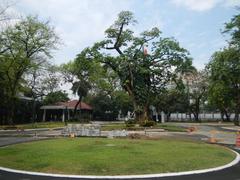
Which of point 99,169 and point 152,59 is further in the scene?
point 152,59

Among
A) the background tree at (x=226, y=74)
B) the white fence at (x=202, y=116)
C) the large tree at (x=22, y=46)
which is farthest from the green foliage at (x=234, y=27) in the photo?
the white fence at (x=202, y=116)

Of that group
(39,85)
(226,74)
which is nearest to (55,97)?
(39,85)

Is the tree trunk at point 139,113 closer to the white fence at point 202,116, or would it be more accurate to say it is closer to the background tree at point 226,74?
the background tree at point 226,74

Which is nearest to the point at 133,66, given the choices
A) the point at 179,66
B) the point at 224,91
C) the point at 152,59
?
the point at 152,59

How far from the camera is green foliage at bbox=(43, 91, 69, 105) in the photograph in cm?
7488

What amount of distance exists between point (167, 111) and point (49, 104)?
104ft

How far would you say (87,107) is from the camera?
9012 cm

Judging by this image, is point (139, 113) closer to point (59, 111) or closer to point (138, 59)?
point (138, 59)

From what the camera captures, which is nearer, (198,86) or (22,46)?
(22,46)

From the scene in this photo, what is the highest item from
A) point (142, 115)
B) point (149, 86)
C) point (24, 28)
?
point (24, 28)

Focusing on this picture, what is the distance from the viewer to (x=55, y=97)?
75.6 meters

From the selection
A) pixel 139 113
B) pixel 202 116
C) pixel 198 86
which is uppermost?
pixel 198 86

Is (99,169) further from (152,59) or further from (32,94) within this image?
(32,94)

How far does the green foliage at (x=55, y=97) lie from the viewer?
74.9 meters
